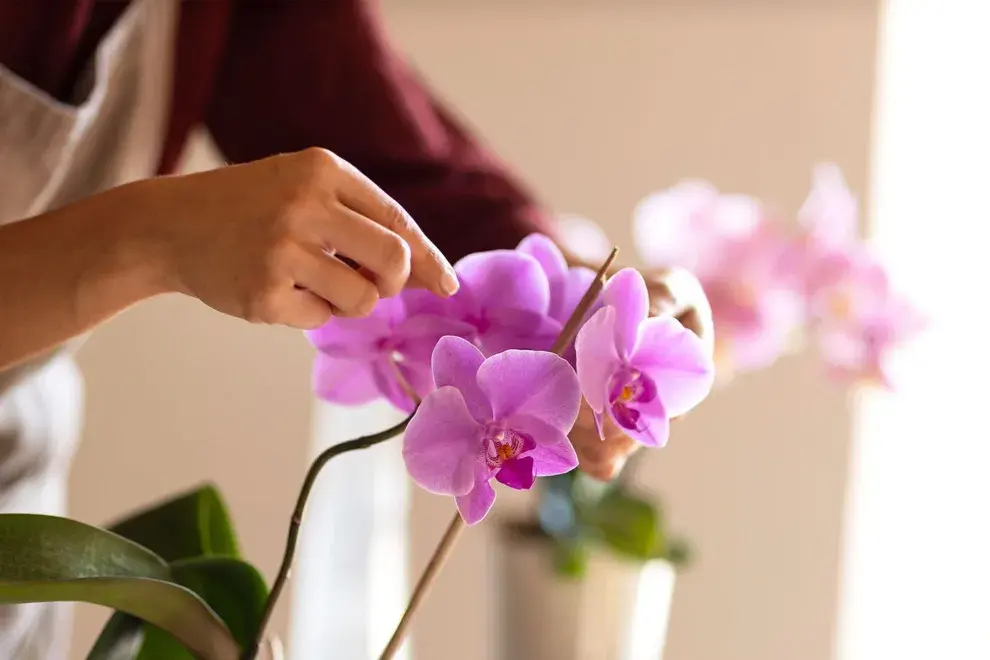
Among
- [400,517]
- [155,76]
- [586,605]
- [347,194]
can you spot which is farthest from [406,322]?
[400,517]

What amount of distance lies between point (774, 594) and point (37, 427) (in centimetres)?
80

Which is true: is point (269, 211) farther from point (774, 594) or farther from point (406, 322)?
point (774, 594)

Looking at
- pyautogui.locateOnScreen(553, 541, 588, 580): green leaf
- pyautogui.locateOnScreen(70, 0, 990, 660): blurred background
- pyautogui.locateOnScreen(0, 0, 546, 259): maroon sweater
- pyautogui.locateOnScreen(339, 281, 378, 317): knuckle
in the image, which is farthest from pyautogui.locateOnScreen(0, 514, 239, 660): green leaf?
pyautogui.locateOnScreen(70, 0, 990, 660): blurred background


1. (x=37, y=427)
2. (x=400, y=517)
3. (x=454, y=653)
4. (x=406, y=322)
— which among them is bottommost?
(x=454, y=653)

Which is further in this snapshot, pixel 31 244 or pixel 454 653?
pixel 454 653

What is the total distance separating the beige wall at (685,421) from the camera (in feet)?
3.47

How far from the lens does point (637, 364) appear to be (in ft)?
1.03

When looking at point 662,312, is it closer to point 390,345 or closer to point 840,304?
point 390,345

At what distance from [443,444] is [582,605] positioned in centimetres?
41

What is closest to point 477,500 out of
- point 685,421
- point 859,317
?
point 859,317

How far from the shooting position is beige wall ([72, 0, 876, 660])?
41.6 inches

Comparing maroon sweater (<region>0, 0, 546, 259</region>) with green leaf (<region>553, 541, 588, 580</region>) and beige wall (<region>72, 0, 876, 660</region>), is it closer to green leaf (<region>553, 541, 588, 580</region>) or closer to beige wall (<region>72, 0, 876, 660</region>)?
green leaf (<region>553, 541, 588, 580</region>)

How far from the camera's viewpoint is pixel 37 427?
516mm

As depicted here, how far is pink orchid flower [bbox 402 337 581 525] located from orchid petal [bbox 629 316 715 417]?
36 mm
